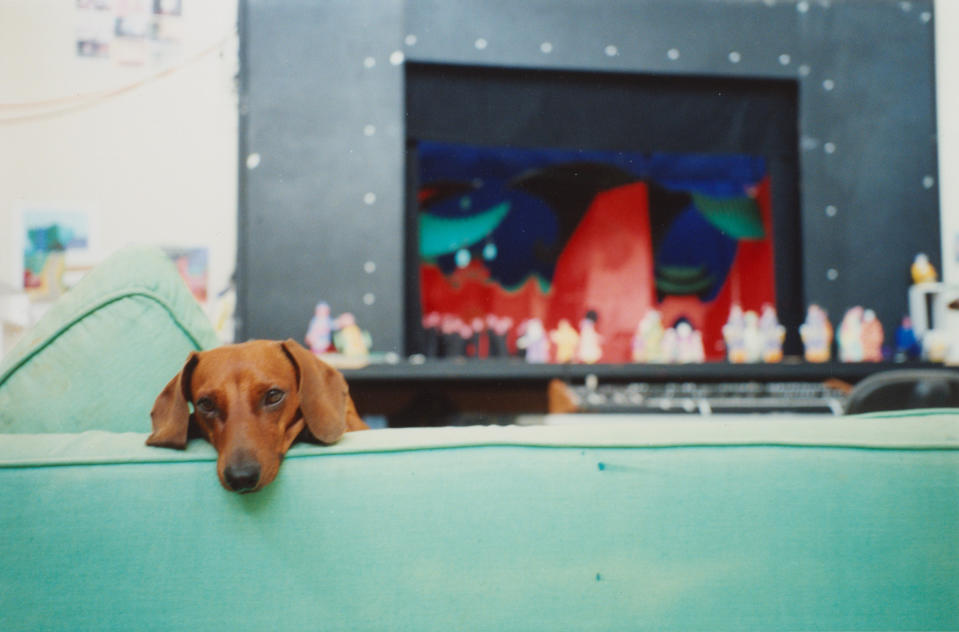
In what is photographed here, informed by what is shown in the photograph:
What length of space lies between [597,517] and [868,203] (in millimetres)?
2661

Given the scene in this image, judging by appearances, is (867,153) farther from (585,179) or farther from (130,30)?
(130,30)

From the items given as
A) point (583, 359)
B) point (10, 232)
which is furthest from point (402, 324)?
point (10, 232)

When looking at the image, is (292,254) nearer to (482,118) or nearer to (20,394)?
(482,118)

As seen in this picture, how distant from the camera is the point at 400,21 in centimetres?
253

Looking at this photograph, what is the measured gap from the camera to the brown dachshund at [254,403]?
26.0 inches

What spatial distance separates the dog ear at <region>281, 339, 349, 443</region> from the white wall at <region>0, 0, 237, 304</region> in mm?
1789

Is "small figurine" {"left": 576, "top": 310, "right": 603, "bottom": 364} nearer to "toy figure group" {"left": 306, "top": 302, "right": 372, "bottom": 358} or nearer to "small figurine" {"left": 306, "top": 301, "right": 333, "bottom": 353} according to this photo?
"toy figure group" {"left": 306, "top": 302, "right": 372, "bottom": 358}

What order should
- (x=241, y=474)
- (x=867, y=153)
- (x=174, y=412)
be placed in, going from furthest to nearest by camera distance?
1. (x=867, y=153)
2. (x=174, y=412)
3. (x=241, y=474)

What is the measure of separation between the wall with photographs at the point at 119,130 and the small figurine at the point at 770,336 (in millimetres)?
2066

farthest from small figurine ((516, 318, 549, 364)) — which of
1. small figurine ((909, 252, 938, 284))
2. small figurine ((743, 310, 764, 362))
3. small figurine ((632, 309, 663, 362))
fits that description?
small figurine ((909, 252, 938, 284))

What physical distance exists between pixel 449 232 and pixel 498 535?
238 centimetres

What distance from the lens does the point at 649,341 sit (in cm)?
252

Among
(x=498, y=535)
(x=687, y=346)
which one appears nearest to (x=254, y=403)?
(x=498, y=535)

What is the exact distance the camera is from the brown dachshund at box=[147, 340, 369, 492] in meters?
0.66
